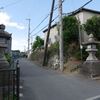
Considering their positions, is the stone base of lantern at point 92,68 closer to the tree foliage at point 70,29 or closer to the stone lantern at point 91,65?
the stone lantern at point 91,65

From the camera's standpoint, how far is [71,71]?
24828mm

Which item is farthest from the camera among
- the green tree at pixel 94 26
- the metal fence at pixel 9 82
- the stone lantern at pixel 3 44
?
the green tree at pixel 94 26

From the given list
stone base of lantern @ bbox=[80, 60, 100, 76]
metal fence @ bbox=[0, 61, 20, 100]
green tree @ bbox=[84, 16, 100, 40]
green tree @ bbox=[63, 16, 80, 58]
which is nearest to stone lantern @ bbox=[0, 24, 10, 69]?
metal fence @ bbox=[0, 61, 20, 100]

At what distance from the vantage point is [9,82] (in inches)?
374

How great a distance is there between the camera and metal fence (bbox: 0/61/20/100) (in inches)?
353

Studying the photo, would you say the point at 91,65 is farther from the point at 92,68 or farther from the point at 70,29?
the point at 70,29

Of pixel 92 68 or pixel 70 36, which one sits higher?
pixel 70 36

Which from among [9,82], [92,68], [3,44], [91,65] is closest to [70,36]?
[91,65]

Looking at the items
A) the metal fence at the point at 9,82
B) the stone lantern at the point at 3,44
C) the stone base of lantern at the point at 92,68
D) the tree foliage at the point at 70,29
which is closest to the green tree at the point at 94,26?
the tree foliage at the point at 70,29

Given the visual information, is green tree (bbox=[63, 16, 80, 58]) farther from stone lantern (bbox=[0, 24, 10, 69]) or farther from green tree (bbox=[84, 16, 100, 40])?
stone lantern (bbox=[0, 24, 10, 69])

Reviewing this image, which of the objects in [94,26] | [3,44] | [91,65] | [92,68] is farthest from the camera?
[94,26]

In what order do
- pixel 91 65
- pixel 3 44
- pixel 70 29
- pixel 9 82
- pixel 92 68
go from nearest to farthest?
pixel 9 82 → pixel 3 44 → pixel 92 68 → pixel 91 65 → pixel 70 29

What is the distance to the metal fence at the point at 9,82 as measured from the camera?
896 centimetres

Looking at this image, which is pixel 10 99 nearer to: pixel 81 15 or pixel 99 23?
pixel 99 23
